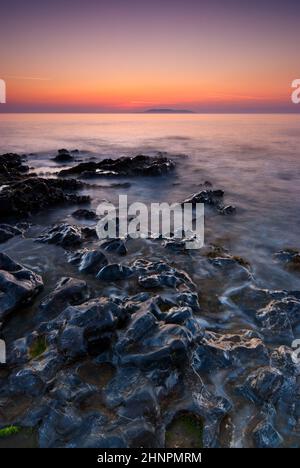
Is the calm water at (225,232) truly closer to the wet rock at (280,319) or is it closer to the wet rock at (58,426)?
the wet rock at (280,319)

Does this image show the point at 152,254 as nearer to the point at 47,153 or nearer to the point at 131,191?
the point at 131,191

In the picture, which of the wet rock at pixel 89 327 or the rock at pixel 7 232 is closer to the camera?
the wet rock at pixel 89 327

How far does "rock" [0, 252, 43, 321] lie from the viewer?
Answer: 23.8ft

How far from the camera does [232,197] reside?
701 inches

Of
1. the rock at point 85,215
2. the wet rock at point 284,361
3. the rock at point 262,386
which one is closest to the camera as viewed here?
the rock at point 262,386

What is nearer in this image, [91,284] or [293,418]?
[293,418]

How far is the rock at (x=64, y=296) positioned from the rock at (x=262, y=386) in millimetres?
3963

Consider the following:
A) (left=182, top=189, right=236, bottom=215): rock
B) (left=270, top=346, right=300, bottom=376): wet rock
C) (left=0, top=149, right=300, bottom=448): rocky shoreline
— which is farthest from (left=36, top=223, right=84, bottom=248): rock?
(left=270, top=346, right=300, bottom=376): wet rock

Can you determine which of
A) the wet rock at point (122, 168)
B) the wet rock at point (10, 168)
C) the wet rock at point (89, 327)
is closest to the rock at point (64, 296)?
the wet rock at point (89, 327)

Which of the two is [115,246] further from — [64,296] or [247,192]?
[247,192]

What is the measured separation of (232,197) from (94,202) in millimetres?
7296

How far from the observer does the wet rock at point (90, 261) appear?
9.14 meters

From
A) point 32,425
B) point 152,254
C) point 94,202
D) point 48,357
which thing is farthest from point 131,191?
point 32,425
